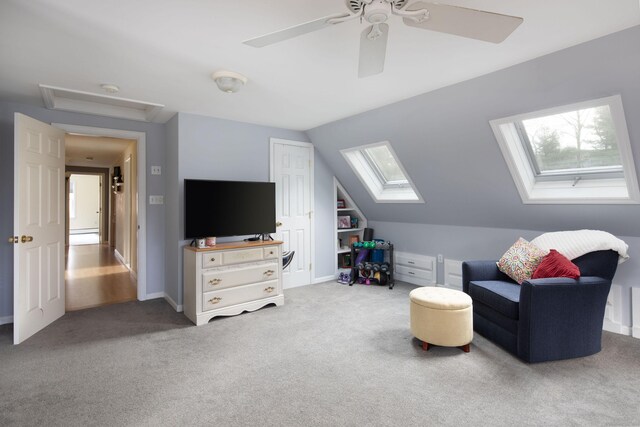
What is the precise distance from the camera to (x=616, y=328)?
2949mm

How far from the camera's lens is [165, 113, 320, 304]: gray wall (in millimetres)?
3693

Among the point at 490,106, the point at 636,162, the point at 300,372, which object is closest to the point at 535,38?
the point at 490,106

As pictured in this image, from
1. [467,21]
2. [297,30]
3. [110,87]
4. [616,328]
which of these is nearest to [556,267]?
[616,328]

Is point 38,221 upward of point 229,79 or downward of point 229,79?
downward

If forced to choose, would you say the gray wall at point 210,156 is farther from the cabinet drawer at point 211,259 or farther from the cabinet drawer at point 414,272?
the cabinet drawer at point 414,272

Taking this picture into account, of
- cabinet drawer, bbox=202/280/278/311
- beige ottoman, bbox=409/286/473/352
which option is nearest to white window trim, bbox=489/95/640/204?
beige ottoman, bbox=409/286/473/352

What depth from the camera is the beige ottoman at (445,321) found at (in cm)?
255

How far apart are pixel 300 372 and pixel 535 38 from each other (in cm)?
269

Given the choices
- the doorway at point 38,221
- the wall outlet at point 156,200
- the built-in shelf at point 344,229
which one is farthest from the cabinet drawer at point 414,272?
the doorway at point 38,221

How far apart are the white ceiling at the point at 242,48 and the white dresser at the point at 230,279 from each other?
157 cm

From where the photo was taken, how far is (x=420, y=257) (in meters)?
4.62

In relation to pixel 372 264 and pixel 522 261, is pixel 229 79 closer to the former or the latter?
pixel 522 261

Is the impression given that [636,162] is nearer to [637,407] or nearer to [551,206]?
[551,206]

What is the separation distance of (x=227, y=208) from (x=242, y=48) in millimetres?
1865
